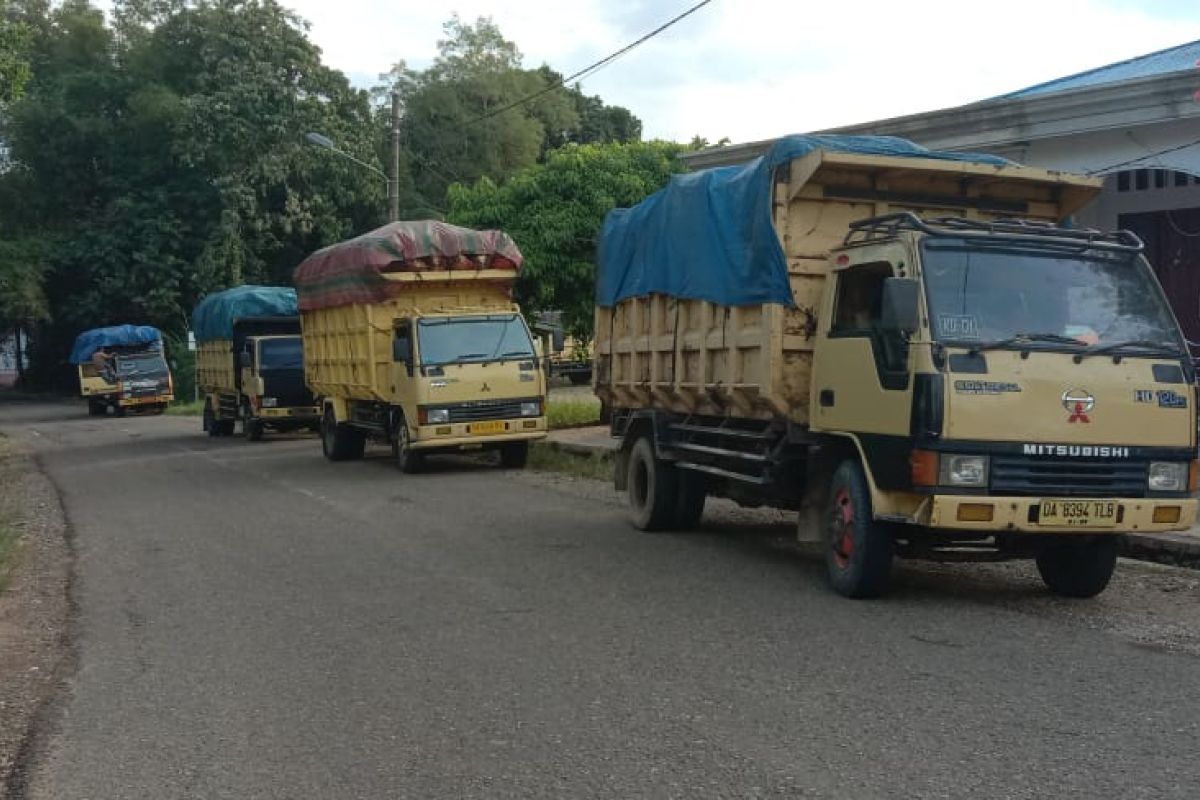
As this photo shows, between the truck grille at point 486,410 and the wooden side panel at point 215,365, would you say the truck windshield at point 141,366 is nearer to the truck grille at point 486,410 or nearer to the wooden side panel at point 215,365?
the wooden side panel at point 215,365

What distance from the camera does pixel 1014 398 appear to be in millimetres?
7277

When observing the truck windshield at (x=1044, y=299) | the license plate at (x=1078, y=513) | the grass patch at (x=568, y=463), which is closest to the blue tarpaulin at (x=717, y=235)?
the truck windshield at (x=1044, y=299)

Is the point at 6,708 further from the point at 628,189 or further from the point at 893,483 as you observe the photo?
the point at 628,189

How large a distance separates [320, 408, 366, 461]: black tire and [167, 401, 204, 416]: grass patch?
20.4 metres

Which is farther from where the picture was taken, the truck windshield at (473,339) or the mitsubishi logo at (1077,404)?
the truck windshield at (473,339)

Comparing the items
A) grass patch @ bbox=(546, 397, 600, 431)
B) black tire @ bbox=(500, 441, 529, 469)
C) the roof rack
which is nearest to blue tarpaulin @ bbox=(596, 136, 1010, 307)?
the roof rack

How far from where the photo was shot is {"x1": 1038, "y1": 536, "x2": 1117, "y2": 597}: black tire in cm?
812

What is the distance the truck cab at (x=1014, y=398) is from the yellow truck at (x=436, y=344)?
9.60m

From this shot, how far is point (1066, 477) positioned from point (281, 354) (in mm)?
20236

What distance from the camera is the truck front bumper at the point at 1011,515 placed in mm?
7234

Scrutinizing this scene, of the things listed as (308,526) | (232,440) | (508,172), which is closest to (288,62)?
(508,172)

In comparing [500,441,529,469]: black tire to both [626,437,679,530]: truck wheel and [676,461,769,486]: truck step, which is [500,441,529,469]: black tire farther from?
[676,461,769,486]: truck step

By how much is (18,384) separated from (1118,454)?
2628 inches

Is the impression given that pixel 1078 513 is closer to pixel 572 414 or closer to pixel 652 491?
pixel 652 491
